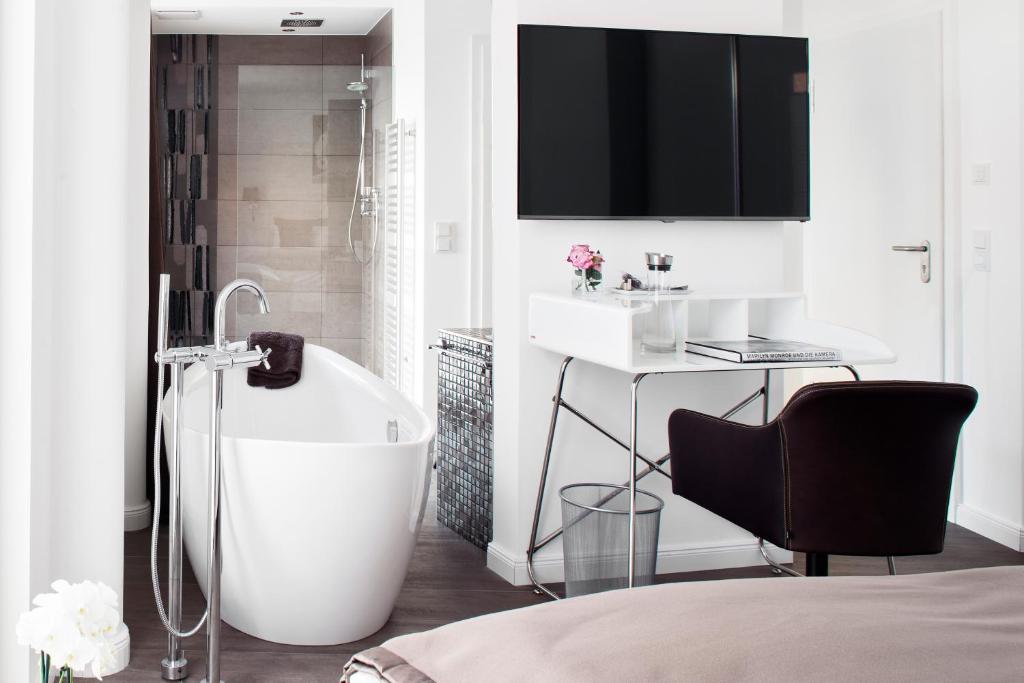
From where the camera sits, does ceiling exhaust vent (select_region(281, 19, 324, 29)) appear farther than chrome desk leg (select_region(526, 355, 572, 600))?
Yes

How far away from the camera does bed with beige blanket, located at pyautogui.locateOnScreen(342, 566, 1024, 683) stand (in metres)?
1.13

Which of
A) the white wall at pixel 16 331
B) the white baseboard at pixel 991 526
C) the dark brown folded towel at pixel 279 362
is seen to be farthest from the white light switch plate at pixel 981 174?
the white wall at pixel 16 331

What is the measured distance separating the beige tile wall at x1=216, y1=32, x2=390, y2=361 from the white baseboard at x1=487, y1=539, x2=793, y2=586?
273cm

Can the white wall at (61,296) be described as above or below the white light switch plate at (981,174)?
below

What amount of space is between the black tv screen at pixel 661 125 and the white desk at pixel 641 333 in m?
0.35

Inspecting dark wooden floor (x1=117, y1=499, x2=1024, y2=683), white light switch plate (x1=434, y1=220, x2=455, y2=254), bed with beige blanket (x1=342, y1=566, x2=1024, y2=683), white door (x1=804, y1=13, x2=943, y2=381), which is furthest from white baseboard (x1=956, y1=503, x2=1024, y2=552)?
bed with beige blanket (x1=342, y1=566, x2=1024, y2=683)

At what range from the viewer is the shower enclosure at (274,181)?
604cm

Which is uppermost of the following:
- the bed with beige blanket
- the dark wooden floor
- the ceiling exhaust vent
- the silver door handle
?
the ceiling exhaust vent

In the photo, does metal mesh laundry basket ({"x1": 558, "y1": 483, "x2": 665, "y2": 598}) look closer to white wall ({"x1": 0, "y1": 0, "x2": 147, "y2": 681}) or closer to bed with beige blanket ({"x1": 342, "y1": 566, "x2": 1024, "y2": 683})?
white wall ({"x1": 0, "y1": 0, "x2": 147, "y2": 681})

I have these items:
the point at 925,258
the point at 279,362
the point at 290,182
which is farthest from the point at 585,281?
the point at 290,182

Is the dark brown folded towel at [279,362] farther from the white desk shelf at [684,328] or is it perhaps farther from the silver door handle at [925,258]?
the silver door handle at [925,258]

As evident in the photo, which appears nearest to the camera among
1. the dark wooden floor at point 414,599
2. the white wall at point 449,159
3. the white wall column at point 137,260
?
the dark wooden floor at point 414,599

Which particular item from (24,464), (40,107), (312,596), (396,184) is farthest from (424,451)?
(396,184)

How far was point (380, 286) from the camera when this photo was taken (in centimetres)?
598
